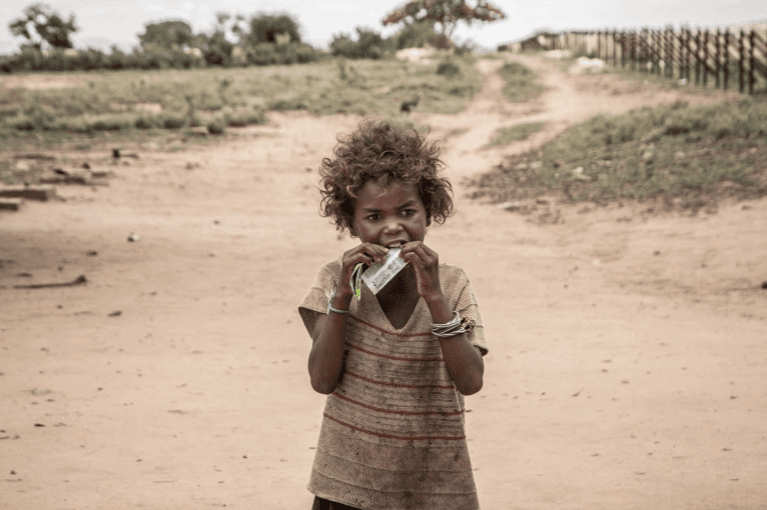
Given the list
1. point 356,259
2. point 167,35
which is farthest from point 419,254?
point 167,35

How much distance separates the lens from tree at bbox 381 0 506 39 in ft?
151

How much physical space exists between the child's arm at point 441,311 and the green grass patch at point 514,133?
13542 millimetres

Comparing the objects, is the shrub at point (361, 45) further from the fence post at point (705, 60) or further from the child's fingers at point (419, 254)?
the child's fingers at point (419, 254)

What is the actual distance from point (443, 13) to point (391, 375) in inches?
1875

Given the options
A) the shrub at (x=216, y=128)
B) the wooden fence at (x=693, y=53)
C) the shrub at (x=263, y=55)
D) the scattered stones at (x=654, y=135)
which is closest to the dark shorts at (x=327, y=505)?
the scattered stones at (x=654, y=135)

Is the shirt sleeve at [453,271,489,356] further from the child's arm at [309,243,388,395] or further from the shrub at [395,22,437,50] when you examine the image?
the shrub at [395,22,437,50]

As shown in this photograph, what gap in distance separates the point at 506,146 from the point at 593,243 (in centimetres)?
680

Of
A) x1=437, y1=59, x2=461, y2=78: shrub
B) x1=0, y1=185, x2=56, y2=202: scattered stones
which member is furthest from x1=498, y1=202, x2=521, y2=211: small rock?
x1=437, y1=59, x2=461, y2=78: shrub

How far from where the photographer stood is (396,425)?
1628mm

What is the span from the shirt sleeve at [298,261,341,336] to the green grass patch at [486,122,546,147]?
44.0 feet

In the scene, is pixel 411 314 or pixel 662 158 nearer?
pixel 411 314

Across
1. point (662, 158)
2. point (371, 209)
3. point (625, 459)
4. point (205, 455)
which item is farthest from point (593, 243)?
point (371, 209)

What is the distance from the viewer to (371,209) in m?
1.70

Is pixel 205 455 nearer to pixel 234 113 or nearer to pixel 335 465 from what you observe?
pixel 335 465
